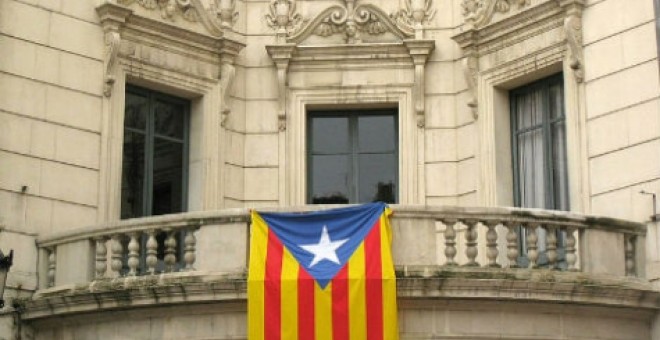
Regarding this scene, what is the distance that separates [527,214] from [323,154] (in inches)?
229

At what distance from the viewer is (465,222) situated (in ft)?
67.1

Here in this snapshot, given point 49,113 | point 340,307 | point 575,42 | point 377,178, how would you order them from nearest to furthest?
point 340,307, point 49,113, point 575,42, point 377,178

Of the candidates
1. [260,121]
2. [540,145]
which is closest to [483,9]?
[540,145]

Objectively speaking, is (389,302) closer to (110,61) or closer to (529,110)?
(529,110)

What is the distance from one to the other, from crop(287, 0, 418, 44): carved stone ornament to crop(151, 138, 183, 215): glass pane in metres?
2.89

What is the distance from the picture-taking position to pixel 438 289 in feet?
64.9

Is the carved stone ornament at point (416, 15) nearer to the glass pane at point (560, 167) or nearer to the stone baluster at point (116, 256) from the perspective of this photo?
the glass pane at point (560, 167)

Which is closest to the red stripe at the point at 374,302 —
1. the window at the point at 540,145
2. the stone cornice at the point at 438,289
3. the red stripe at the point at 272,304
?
the stone cornice at the point at 438,289

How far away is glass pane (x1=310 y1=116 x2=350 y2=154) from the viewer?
2564cm

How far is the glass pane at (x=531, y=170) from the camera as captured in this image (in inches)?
945

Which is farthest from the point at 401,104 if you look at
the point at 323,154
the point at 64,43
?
the point at 64,43

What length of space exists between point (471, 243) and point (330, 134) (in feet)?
19.6

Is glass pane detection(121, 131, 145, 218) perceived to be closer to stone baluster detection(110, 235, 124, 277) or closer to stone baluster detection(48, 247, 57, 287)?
stone baluster detection(48, 247, 57, 287)

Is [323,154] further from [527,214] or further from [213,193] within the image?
[527,214]
